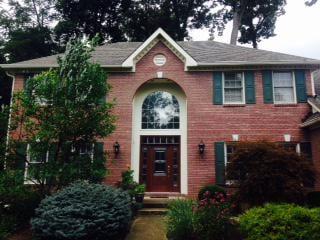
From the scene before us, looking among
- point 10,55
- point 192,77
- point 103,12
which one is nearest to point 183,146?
point 192,77

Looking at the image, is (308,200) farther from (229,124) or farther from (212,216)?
(212,216)

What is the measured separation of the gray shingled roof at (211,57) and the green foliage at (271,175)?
5.19 meters

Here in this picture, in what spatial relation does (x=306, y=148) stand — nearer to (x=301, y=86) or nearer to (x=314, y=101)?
(x=314, y=101)

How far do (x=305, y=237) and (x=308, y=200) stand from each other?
223 inches

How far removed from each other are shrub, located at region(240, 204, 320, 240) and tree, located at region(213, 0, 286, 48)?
75.0 feet

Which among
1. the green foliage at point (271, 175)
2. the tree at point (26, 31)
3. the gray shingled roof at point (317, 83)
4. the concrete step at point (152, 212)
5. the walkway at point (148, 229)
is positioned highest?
the tree at point (26, 31)

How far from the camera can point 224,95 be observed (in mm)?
14109

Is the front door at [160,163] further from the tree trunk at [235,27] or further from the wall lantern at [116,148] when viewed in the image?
the tree trunk at [235,27]

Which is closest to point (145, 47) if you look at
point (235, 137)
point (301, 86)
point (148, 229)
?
point (235, 137)

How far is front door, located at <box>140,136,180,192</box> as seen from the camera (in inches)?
550

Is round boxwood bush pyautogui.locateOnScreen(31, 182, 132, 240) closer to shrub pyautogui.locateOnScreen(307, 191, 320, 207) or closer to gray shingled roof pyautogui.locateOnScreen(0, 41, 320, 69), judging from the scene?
shrub pyautogui.locateOnScreen(307, 191, 320, 207)

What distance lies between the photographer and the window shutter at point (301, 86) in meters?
13.7

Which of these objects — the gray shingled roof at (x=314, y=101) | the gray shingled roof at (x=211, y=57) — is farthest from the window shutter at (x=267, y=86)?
the gray shingled roof at (x=314, y=101)

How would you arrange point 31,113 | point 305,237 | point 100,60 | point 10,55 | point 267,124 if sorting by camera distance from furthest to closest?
point 10,55
point 100,60
point 267,124
point 31,113
point 305,237
